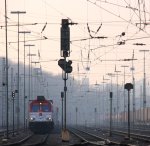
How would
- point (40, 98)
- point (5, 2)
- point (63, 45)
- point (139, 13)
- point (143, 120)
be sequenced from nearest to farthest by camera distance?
1. point (63, 45)
2. point (139, 13)
3. point (5, 2)
4. point (40, 98)
5. point (143, 120)

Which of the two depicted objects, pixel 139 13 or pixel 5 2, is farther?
pixel 5 2

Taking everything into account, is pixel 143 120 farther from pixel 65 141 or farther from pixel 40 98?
pixel 65 141

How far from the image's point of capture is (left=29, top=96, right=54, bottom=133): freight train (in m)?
77.8

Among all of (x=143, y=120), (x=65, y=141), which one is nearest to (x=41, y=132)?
(x=65, y=141)

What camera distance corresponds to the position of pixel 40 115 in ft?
256

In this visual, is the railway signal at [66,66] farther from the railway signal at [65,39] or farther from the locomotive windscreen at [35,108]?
the locomotive windscreen at [35,108]

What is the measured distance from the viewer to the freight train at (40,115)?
77.8 m

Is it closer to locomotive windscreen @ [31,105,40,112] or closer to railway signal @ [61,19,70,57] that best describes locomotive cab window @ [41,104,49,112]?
locomotive windscreen @ [31,105,40,112]

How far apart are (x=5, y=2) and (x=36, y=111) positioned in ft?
48.5

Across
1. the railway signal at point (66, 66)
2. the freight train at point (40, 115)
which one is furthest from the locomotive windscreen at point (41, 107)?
the railway signal at point (66, 66)

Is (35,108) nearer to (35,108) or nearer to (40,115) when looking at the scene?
(35,108)

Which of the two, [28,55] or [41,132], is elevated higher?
[28,55]

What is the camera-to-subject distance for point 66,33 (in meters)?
41.4

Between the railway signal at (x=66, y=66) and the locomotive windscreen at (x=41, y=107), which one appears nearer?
the railway signal at (x=66, y=66)
